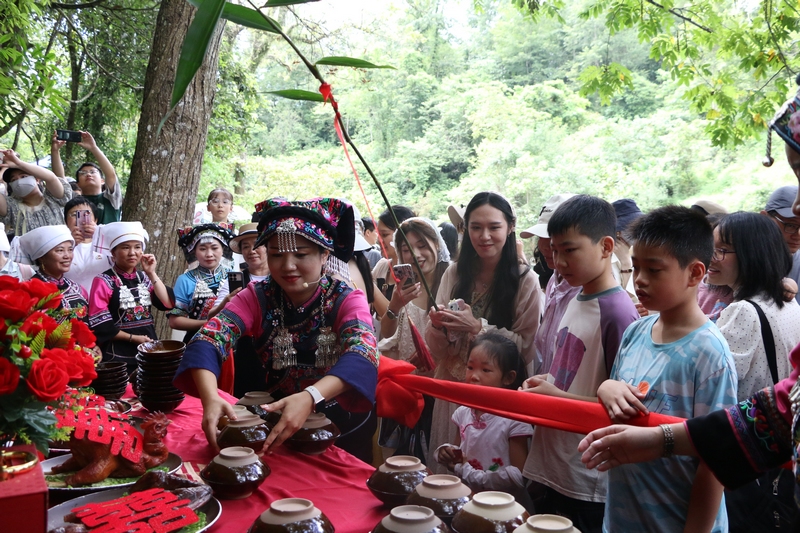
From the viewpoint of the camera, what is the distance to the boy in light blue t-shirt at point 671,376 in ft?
5.24

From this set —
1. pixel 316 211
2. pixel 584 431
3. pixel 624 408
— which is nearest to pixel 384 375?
pixel 316 211

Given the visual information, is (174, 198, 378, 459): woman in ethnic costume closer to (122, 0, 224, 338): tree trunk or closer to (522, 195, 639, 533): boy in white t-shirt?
(522, 195, 639, 533): boy in white t-shirt

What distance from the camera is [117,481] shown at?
1642 millimetres

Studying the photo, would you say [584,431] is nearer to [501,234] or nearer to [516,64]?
[501,234]

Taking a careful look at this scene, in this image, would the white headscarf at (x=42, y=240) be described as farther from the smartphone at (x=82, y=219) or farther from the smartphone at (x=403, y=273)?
the smartphone at (x=403, y=273)

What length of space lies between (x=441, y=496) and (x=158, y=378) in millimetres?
1393

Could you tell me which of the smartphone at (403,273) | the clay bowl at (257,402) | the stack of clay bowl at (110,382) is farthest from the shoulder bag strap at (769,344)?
the stack of clay bowl at (110,382)

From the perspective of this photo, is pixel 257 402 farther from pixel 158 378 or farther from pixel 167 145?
pixel 167 145

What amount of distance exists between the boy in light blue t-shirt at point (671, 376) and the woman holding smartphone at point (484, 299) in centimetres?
96

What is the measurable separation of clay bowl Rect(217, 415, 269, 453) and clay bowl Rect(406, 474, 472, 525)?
0.57m

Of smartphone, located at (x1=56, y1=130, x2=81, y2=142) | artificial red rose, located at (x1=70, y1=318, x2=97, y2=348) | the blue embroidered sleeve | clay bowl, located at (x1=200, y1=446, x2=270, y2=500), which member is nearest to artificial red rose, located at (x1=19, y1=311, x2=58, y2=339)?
artificial red rose, located at (x1=70, y1=318, x2=97, y2=348)

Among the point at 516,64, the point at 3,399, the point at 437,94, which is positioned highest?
the point at 516,64

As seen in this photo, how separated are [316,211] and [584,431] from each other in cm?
109

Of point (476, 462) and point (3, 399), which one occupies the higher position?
point (3, 399)
